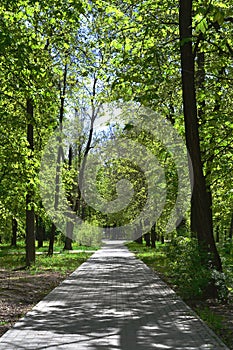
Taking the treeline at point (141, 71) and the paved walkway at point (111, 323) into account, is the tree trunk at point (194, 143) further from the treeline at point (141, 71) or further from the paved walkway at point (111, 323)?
the paved walkway at point (111, 323)

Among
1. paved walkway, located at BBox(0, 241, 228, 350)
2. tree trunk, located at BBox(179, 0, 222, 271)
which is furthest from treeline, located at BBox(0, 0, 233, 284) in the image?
paved walkway, located at BBox(0, 241, 228, 350)

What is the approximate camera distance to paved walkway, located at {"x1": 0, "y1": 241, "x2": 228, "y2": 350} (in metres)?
6.97

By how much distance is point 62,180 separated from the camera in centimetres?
3064

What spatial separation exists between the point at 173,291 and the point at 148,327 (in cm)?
503

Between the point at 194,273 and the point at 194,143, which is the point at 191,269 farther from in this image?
the point at 194,143

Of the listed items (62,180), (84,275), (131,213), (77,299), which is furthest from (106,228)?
(77,299)

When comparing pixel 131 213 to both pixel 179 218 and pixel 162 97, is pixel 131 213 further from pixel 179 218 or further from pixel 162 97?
pixel 162 97

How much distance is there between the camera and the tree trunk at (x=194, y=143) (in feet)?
36.8

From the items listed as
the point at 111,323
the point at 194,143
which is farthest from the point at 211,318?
the point at 194,143

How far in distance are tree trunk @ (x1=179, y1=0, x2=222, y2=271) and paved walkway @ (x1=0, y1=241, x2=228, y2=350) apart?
154 cm

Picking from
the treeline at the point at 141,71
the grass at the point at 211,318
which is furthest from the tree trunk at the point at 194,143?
the grass at the point at 211,318

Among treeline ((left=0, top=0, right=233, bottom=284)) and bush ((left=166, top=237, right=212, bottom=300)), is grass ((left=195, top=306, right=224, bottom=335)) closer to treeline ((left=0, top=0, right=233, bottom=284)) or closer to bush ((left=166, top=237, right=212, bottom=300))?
bush ((left=166, top=237, right=212, bottom=300))

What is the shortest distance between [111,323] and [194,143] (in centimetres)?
480

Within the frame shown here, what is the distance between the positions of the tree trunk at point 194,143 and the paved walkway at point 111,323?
1541mm
